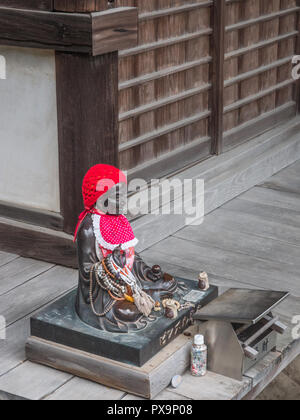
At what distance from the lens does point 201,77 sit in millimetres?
6559

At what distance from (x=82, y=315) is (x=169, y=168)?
2363mm

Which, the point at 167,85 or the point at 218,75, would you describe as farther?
the point at 218,75

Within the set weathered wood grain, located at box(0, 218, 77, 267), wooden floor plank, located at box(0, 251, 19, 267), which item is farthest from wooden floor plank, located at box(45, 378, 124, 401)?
wooden floor plank, located at box(0, 251, 19, 267)

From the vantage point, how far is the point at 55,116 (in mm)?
5258

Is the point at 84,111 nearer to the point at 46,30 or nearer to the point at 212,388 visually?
the point at 46,30

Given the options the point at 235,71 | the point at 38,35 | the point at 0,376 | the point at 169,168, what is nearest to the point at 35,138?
the point at 38,35

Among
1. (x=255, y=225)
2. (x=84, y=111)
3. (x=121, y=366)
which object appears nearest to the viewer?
(x=121, y=366)

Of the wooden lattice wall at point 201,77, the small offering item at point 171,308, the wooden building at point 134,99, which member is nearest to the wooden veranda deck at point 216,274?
the wooden building at point 134,99

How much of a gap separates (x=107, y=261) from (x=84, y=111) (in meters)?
1.38

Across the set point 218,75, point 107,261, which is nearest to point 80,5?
point 107,261

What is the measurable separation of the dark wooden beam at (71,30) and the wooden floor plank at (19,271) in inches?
58.2

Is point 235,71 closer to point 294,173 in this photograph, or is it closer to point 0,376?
point 294,173

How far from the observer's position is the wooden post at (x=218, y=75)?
6.45 meters

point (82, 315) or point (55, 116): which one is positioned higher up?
point (55, 116)
